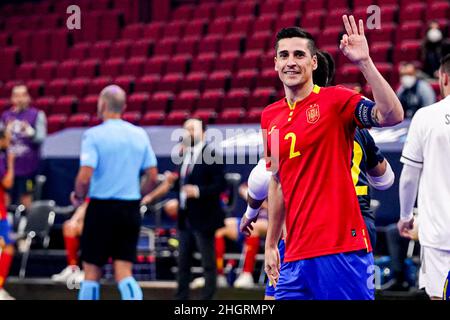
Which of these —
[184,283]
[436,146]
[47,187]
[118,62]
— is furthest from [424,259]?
[118,62]

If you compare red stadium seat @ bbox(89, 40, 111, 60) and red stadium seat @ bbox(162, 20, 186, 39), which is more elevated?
red stadium seat @ bbox(162, 20, 186, 39)

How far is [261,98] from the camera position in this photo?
13438 mm

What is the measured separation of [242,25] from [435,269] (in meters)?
11.2

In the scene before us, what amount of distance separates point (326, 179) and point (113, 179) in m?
3.35

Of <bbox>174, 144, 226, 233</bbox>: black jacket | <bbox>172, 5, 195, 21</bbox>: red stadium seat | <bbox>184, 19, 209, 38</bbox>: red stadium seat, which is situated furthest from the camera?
<bbox>172, 5, 195, 21</bbox>: red stadium seat

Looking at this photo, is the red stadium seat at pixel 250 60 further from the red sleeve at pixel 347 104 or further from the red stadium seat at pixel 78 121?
the red sleeve at pixel 347 104

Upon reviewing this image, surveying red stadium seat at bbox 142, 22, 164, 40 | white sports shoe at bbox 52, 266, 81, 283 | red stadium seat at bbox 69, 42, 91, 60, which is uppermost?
red stadium seat at bbox 142, 22, 164, 40

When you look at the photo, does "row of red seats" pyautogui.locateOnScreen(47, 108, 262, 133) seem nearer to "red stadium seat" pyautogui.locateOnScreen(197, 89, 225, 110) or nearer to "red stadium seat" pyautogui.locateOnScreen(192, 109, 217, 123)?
"red stadium seat" pyautogui.locateOnScreen(192, 109, 217, 123)

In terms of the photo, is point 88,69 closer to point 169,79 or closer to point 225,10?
point 169,79

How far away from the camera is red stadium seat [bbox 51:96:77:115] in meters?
15.8

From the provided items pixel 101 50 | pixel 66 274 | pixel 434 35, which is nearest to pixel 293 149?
pixel 66 274

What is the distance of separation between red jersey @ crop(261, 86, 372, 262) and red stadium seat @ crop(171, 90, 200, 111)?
1056 centimetres

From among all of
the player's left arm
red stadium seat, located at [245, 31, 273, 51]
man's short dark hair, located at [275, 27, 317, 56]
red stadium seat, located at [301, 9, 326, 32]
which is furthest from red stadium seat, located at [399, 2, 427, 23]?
the player's left arm
